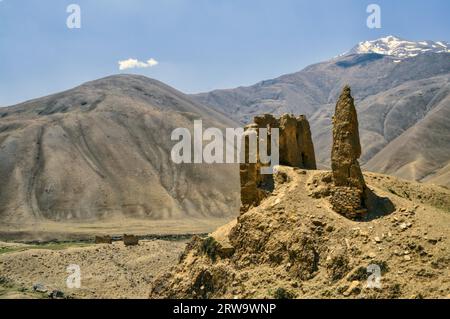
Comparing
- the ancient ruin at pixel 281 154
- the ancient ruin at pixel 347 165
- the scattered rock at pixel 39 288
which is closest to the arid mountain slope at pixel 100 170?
the scattered rock at pixel 39 288

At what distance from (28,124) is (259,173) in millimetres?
103189

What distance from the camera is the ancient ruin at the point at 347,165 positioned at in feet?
58.2

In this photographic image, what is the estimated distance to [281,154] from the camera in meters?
22.8

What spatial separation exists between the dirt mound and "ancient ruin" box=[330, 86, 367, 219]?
0.44 m

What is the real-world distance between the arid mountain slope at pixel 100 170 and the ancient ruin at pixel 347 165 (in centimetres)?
6951

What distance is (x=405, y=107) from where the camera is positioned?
616 ft

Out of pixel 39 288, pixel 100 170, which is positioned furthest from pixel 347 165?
pixel 100 170

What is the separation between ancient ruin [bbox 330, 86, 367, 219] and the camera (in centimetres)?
1775

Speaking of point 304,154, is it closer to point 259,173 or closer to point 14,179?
point 259,173

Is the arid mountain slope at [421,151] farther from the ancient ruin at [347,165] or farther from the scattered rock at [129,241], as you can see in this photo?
the ancient ruin at [347,165]

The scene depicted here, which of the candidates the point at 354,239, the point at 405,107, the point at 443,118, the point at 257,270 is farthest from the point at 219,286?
the point at 405,107

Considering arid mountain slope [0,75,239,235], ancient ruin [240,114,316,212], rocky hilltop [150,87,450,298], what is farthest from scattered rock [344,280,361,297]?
arid mountain slope [0,75,239,235]

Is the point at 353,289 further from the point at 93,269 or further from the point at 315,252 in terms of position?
the point at 93,269

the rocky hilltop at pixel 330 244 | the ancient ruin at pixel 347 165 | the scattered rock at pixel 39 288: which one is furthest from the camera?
the scattered rock at pixel 39 288
